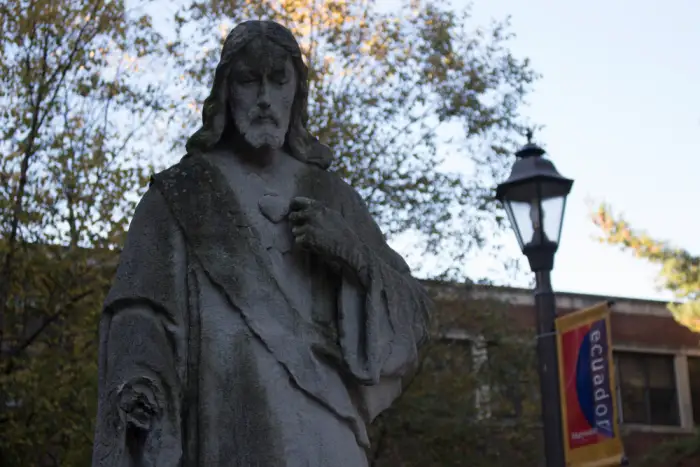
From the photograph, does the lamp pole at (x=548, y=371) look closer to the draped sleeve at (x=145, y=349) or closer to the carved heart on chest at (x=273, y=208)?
the carved heart on chest at (x=273, y=208)

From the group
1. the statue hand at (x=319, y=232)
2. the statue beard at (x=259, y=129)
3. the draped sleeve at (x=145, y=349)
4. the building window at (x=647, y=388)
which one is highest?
the building window at (x=647, y=388)

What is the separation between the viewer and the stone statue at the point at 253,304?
4.14 metres

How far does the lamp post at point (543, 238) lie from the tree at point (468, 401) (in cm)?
902

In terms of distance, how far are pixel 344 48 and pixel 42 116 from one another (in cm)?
578

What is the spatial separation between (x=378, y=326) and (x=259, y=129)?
934mm

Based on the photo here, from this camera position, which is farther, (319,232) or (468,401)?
(468,401)

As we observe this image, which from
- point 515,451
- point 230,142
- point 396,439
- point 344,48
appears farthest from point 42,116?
point 230,142

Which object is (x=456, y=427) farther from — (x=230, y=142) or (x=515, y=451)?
(x=230, y=142)

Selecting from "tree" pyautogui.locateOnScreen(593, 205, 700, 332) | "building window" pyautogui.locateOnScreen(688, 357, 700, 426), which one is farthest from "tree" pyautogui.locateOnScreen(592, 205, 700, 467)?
"building window" pyautogui.locateOnScreen(688, 357, 700, 426)

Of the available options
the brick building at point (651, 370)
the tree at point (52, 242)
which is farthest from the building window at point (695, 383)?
the tree at point (52, 242)

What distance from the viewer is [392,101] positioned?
67.5 feet

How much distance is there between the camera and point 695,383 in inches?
1358

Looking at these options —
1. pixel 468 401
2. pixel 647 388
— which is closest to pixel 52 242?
pixel 468 401

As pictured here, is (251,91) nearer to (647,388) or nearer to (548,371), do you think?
(548,371)
